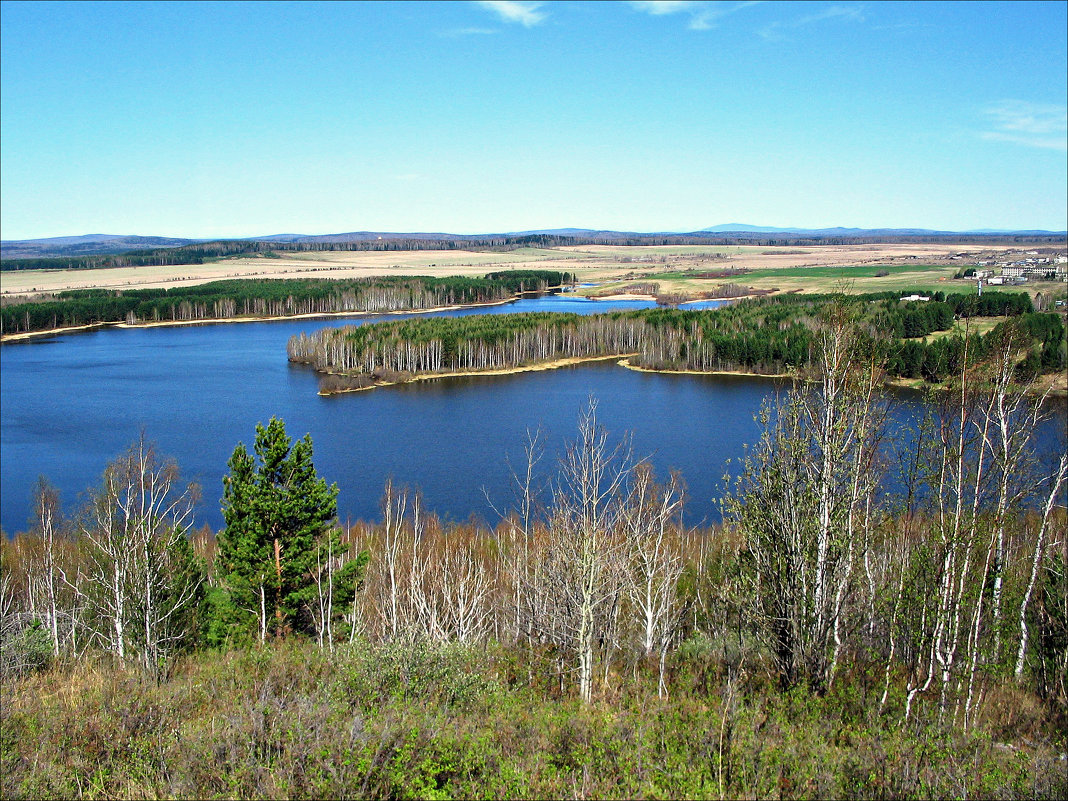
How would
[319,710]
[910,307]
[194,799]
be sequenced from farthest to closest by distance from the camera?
[910,307]
[319,710]
[194,799]

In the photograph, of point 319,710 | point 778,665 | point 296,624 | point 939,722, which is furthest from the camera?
point 296,624

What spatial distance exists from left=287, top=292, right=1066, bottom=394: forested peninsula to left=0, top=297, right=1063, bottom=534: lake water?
2323 mm

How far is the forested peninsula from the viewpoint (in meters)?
46.4

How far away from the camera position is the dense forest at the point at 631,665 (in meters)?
5.25

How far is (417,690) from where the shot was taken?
689 centimetres

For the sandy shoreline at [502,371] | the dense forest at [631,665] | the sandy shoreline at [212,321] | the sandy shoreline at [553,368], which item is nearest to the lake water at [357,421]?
the sandy shoreline at [502,371]

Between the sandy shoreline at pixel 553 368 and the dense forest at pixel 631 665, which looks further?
the sandy shoreline at pixel 553 368

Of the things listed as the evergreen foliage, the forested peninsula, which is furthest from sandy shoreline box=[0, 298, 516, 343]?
the evergreen foliage

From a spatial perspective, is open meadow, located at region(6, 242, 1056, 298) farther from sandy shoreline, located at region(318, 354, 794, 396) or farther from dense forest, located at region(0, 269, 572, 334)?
sandy shoreline, located at region(318, 354, 794, 396)

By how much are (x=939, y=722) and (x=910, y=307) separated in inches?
1996

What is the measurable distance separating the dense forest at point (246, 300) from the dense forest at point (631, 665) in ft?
228

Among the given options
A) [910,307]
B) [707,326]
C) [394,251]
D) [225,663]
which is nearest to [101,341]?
[707,326]

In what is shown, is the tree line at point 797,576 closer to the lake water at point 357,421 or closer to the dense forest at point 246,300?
the lake water at point 357,421

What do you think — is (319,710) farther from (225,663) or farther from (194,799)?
(225,663)
